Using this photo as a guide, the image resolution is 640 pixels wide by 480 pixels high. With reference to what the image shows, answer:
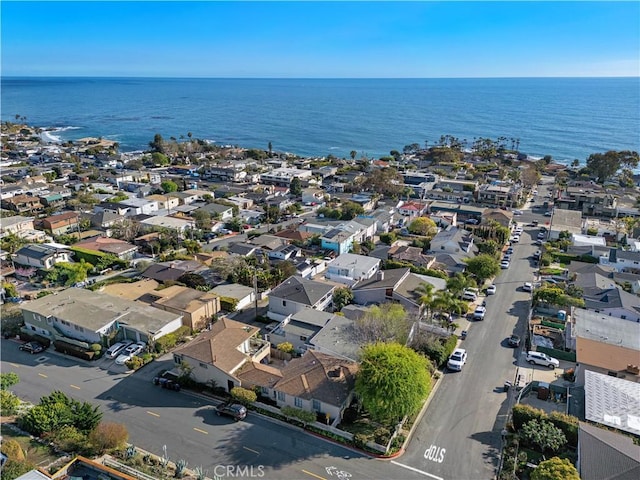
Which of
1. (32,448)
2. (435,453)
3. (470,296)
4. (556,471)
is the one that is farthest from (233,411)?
(470,296)

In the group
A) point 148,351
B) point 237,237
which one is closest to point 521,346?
point 148,351

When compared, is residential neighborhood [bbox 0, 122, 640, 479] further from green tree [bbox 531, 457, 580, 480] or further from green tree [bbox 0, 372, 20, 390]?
green tree [bbox 0, 372, 20, 390]

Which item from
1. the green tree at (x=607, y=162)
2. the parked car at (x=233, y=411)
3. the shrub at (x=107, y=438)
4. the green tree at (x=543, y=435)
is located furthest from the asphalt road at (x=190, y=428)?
the green tree at (x=607, y=162)

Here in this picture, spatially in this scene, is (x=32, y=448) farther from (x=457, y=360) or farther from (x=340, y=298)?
(x=457, y=360)

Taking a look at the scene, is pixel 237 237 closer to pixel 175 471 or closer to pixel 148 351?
pixel 148 351

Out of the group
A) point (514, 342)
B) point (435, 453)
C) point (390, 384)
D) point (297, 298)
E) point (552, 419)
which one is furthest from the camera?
point (297, 298)

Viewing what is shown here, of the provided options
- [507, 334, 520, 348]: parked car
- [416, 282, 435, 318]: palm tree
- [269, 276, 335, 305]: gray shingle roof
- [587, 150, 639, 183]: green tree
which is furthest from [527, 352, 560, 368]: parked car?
[587, 150, 639, 183]: green tree

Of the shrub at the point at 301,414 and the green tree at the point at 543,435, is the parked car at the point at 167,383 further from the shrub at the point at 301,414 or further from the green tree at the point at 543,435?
the green tree at the point at 543,435
